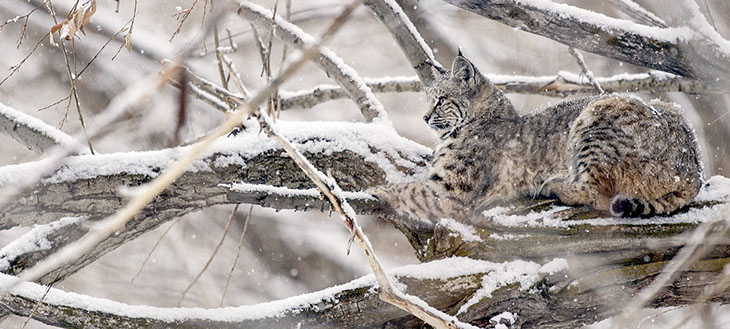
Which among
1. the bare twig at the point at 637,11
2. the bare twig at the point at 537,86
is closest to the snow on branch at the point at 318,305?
the bare twig at the point at 637,11

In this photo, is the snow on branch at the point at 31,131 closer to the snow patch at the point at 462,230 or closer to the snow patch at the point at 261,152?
the snow patch at the point at 261,152

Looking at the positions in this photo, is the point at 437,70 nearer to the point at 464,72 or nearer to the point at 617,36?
the point at 464,72

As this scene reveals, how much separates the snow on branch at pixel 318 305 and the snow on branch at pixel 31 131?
43.9 inches

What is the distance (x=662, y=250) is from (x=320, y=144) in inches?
76.8

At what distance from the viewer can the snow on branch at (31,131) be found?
4031mm

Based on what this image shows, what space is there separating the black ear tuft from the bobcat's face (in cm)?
17

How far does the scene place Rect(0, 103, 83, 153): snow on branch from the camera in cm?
403

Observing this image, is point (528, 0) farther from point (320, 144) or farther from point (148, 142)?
point (148, 142)

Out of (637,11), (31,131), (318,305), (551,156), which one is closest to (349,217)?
(318,305)

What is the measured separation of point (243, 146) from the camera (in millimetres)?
3748

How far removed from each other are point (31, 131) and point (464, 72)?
2903mm

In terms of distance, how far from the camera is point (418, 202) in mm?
3766

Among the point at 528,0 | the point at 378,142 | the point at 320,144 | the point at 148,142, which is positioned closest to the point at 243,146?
the point at 320,144

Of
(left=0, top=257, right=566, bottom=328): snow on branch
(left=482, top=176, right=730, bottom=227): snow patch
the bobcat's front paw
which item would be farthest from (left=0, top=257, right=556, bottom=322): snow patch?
the bobcat's front paw
